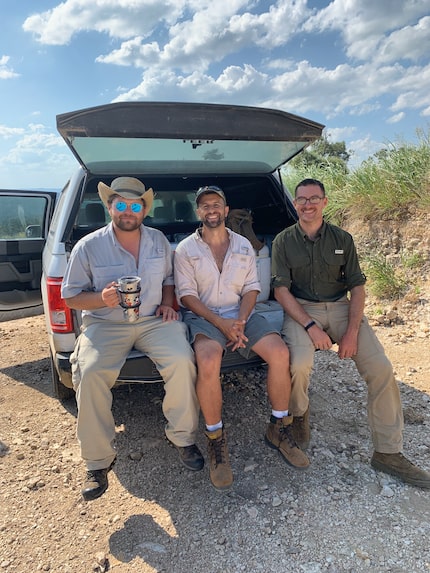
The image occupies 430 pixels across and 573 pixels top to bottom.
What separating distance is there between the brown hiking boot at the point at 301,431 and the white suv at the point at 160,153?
1.49 feet

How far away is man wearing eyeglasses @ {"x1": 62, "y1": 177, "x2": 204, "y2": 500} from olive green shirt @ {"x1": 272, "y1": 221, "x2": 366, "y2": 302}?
0.78 meters

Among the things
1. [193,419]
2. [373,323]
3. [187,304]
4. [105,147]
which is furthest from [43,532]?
[373,323]

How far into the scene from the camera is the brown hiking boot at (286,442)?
2.67m

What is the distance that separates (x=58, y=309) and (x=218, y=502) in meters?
1.51

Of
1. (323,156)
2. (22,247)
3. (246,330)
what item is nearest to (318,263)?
(246,330)

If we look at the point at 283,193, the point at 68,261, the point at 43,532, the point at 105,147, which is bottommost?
the point at 43,532

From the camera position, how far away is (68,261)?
2.90 metres

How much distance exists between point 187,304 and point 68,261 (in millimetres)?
811

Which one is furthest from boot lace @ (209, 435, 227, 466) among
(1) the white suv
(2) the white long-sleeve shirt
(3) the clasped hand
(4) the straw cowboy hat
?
(4) the straw cowboy hat

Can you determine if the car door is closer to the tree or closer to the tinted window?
the tinted window

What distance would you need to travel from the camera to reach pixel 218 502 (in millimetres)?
2486

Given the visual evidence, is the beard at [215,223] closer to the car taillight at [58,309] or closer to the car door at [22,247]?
the car taillight at [58,309]

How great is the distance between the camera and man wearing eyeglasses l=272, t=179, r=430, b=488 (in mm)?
2674

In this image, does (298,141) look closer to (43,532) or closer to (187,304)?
(187,304)
